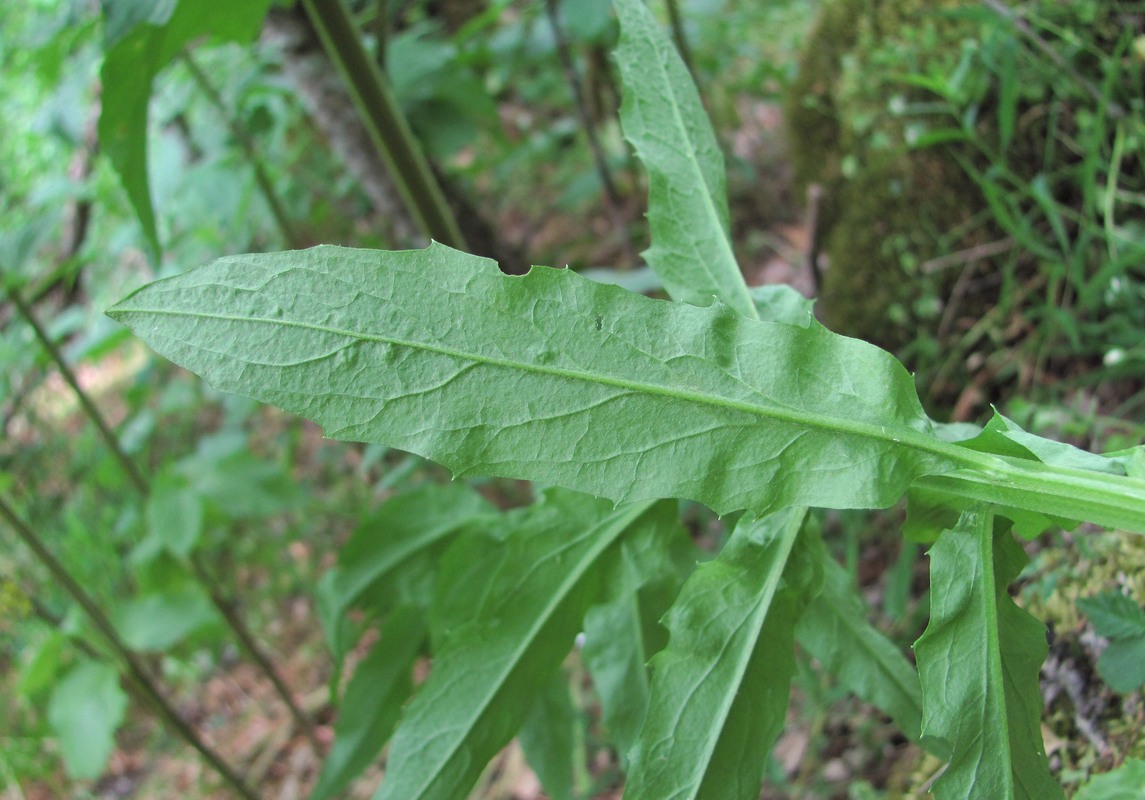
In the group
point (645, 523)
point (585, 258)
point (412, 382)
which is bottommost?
point (585, 258)

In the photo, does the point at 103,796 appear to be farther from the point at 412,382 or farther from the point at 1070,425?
the point at 1070,425

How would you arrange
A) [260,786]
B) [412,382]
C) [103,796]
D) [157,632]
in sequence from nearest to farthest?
[412,382]
[157,632]
[260,786]
[103,796]

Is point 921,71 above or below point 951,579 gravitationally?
below

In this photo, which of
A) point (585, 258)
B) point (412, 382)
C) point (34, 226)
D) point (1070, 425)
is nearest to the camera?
point (412, 382)

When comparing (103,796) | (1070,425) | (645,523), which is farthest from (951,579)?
(103,796)

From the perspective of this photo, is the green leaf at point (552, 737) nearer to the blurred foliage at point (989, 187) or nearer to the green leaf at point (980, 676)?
the green leaf at point (980, 676)

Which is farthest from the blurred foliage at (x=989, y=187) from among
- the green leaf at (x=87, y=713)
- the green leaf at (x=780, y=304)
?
the green leaf at (x=87, y=713)

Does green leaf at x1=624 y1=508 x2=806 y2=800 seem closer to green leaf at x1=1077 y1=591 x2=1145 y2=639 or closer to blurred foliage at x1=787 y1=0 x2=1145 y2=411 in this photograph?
green leaf at x1=1077 y1=591 x2=1145 y2=639

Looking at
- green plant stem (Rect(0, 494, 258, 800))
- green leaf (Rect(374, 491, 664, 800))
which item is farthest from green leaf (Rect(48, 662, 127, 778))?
green leaf (Rect(374, 491, 664, 800))
